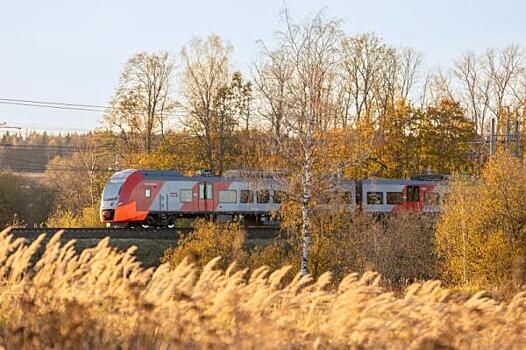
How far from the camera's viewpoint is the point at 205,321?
717 centimetres

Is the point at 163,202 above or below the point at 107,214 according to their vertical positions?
above

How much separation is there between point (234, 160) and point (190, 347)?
40310 millimetres

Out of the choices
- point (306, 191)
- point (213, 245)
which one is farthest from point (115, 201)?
point (306, 191)

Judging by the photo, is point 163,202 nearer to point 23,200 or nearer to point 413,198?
point 413,198

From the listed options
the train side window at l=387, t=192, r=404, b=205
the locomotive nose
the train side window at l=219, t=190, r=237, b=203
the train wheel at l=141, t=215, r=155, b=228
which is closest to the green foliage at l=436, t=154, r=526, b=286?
the train side window at l=387, t=192, r=404, b=205

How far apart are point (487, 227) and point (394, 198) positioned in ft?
32.4

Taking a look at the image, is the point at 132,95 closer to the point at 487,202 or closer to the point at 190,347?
the point at 487,202

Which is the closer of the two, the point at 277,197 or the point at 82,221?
the point at 277,197

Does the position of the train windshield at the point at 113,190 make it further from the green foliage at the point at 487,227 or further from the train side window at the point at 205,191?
the green foliage at the point at 487,227

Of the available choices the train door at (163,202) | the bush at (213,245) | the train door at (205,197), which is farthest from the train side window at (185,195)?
the bush at (213,245)

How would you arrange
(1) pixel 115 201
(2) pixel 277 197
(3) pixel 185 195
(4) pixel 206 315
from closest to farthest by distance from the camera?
(4) pixel 206 315 → (2) pixel 277 197 → (1) pixel 115 201 → (3) pixel 185 195

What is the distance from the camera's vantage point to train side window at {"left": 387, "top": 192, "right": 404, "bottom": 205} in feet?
133

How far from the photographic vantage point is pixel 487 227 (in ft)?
102

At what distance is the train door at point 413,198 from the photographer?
41.1 m
